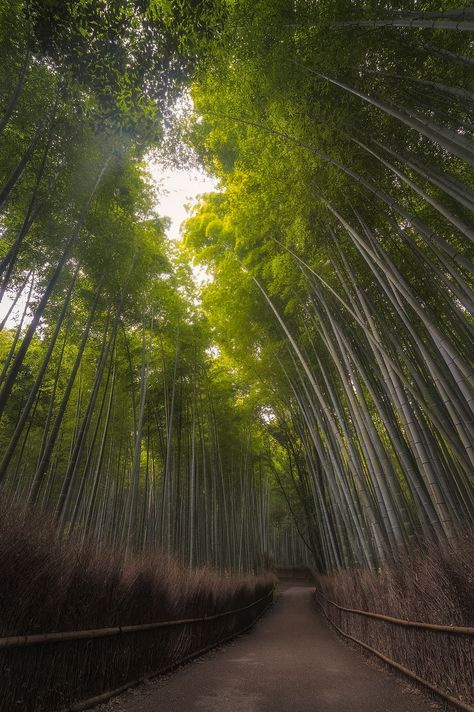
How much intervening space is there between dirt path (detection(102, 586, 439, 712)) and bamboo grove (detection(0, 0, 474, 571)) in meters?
1.10

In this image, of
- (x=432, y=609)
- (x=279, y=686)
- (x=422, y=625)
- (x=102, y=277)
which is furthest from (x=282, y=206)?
(x=279, y=686)

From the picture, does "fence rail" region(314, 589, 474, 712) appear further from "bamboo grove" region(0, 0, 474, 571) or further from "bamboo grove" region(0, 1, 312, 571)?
"bamboo grove" region(0, 1, 312, 571)

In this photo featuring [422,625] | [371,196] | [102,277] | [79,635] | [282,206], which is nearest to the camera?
[79,635]

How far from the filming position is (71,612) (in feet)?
6.98

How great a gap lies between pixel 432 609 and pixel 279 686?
152cm

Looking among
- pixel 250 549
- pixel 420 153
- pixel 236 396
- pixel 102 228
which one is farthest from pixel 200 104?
pixel 250 549

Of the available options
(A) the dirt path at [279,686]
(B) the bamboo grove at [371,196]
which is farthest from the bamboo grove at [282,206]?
(A) the dirt path at [279,686]

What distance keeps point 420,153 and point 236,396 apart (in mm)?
7632

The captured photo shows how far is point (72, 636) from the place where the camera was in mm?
2053

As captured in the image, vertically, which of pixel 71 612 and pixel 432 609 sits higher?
pixel 71 612

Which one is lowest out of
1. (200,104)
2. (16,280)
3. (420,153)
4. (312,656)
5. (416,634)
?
(312,656)

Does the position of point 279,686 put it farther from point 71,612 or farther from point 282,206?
point 282,206

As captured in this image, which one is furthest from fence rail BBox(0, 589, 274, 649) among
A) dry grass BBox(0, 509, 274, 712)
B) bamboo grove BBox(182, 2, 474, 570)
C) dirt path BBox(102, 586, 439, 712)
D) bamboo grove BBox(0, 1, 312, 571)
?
bamboo grove BBox(182, 2, 474, 570)

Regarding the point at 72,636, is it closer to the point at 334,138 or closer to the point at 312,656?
the point at 312,656
